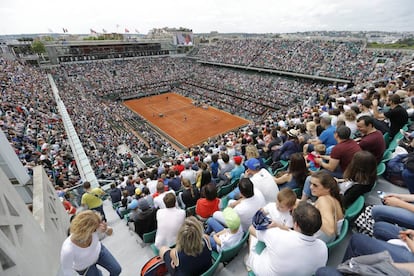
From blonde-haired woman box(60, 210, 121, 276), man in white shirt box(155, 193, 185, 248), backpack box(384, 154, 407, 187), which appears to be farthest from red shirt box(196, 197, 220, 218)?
backpack box(384, 154, 407, 187)

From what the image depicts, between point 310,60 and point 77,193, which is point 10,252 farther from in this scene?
point 310,60

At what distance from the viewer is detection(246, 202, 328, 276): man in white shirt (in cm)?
215

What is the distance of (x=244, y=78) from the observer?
42.1m

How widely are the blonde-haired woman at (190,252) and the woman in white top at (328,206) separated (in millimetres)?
1541

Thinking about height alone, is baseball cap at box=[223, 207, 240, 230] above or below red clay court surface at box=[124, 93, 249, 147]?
above

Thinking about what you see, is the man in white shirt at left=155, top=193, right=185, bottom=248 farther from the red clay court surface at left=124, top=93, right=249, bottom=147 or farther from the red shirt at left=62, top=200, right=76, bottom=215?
the red clay court surface at left=124, top=93, right=249, bottom=147

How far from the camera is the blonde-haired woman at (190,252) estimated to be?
2557mm

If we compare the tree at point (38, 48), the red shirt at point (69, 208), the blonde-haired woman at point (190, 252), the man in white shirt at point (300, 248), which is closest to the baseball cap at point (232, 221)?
the blonde-haired woman at point (190, 252)

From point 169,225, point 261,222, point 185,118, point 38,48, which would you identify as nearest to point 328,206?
point 261,222

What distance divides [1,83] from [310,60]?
40.3 m

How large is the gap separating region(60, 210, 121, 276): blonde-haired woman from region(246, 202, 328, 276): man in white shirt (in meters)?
2.28

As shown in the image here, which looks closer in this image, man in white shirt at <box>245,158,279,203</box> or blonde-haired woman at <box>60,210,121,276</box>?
blonde-haired woman at <box>60,210,121,276</box>

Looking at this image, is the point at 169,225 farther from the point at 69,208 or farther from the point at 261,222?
the point at 69,208

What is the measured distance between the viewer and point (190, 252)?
8.44 ft
